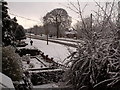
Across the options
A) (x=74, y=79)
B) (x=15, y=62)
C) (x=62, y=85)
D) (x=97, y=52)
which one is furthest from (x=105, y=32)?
(x=15, y=62)

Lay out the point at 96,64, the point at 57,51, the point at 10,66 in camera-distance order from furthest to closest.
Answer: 1. the point at 57,51
2. the point at 10,66
3. the point at 96,64

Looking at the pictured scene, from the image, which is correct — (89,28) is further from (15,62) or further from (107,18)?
(15,62)

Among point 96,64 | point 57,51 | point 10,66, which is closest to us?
point 96,64

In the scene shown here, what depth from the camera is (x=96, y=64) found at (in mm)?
3434

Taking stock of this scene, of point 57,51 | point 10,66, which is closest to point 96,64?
point 10,66

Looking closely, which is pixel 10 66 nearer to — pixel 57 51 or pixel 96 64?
pixel 96 64

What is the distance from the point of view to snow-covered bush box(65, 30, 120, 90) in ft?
10.9

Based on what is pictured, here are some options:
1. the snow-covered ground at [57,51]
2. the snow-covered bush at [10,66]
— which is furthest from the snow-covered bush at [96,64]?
the snow-covered bush at [10,66]

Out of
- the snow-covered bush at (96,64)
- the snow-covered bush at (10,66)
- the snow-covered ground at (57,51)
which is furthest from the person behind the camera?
the snow-covered bush at (10,66)

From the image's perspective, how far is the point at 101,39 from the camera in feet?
11.7

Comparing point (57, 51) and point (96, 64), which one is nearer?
point (96, 64)

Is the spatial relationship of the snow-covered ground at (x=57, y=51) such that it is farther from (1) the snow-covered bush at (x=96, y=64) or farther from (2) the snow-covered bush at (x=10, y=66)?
(2) the snow-covered bush at (x=10, y=66)

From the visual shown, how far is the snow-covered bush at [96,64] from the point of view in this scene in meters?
3.31

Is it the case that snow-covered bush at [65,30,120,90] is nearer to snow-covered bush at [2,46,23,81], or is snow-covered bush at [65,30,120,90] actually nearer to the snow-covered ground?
the snow-covered ground
